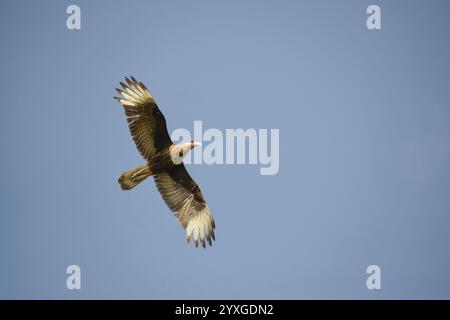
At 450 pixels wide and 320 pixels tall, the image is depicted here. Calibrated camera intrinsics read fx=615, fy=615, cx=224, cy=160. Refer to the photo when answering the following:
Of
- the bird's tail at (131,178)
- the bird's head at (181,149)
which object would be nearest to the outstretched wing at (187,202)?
the bird's head at (181,149)

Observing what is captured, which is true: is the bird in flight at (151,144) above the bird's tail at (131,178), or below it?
above

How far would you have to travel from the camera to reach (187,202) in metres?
13.9

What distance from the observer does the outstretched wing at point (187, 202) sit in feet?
44.9

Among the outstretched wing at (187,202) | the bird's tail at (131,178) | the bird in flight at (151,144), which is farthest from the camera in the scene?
the outstretched wing at (187,202)

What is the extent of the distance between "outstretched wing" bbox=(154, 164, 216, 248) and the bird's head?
16.9 inches

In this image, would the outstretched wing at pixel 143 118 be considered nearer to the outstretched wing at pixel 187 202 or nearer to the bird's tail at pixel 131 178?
the bird's tail at pixel 131 178

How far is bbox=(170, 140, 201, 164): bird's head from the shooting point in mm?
12969

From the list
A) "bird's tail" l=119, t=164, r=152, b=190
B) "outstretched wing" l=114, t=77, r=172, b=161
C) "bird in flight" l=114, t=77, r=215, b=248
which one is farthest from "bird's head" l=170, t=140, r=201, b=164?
"bird's tail" l=119, t=164, r=152, b=190

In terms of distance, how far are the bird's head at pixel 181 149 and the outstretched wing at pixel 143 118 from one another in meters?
0.29

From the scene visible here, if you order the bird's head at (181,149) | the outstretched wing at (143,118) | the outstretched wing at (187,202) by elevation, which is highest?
the outstretched wing at (143,118)

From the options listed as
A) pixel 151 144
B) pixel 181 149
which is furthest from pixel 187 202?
pixel 151 144

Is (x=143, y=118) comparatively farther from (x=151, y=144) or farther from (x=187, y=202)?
(x=187, y=202)
